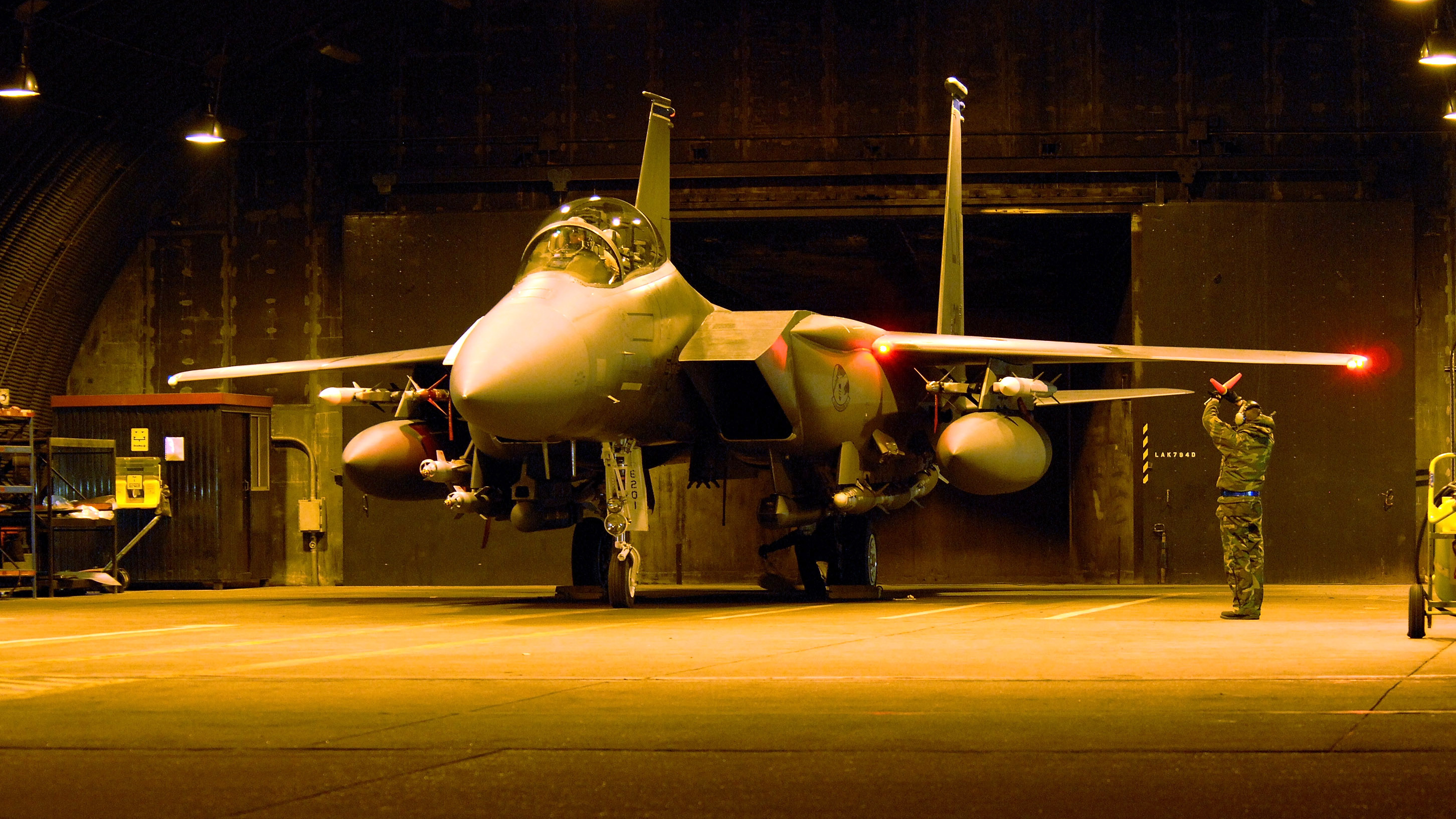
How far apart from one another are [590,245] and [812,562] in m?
4.65

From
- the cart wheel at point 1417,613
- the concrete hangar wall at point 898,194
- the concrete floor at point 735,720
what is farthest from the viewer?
the concrete hangar wall at point 898,194

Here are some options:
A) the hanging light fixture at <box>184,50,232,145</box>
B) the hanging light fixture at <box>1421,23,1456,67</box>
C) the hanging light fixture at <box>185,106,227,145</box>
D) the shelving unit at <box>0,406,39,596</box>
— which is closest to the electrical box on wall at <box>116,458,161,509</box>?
the shelving unit at <box>0,406,39,596</box>

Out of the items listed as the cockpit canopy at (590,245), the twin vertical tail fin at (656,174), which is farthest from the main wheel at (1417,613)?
the twin vertical tail fin at (656,174)

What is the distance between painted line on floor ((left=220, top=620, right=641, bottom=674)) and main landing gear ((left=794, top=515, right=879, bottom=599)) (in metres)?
4.81

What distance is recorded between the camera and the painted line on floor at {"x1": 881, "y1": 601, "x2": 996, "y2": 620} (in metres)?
11.2

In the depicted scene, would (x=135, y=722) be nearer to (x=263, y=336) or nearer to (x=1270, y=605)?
(x=1270, y=605)

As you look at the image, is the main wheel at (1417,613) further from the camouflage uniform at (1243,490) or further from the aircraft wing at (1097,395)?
the aircraft wing at (1097,395)

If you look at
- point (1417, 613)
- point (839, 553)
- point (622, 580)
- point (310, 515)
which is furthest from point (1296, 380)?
point (310, 515)

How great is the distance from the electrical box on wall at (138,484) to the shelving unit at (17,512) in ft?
3.78

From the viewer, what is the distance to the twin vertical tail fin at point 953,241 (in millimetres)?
16703

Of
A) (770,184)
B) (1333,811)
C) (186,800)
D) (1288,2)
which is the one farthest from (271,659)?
(1288,2)

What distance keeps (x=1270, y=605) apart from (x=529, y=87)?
39.5 feet

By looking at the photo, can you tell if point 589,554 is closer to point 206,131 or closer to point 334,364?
point 334,364

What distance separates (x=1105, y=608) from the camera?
12531 millimetres
